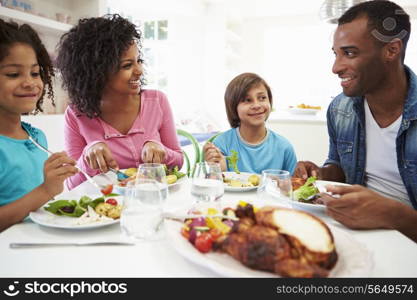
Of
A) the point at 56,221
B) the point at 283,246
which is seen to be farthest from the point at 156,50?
the point at 283,246

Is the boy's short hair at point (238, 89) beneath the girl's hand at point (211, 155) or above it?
above

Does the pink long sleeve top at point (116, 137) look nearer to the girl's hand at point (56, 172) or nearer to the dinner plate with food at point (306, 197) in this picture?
the girl's hand at point (56, 172)

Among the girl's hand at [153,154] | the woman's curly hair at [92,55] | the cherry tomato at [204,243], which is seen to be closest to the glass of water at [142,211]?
the cherry tomato at [204,243]

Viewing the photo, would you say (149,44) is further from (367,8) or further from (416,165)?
(416,165)

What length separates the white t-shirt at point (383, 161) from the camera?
145 cm

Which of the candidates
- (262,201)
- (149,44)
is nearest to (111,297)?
(262,201)

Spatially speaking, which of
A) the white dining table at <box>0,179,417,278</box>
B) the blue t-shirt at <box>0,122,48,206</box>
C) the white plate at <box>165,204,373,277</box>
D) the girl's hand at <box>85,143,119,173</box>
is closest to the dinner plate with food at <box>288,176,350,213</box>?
the white dining table at <box>0,179,417,278</box>

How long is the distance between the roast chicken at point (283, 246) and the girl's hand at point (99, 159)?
79 cm

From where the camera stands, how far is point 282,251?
22.7 inches

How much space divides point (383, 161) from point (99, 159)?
1221 millimetres

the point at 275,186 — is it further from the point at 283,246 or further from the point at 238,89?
the point at 238,89

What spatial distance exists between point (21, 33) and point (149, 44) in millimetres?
3971

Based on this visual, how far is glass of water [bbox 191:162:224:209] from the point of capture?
954mm

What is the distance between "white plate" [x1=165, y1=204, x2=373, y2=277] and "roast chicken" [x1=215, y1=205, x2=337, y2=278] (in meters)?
0.01
